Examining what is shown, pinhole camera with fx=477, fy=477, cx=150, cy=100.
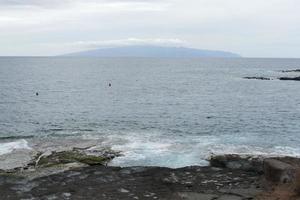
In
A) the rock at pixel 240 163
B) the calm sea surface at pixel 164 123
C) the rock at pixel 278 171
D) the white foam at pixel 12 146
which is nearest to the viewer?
the rock at pixel 278 171

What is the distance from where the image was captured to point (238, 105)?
71938mm

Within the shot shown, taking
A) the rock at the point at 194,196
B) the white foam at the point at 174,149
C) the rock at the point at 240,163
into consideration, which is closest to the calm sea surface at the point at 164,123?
the white foam at the point at 174,149

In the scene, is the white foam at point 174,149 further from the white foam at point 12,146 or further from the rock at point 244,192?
the rock at point 244,192

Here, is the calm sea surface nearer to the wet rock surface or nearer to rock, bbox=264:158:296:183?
the wet rock surface

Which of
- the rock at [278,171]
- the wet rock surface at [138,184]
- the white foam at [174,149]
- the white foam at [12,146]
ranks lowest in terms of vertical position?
the white foam at [12,146]

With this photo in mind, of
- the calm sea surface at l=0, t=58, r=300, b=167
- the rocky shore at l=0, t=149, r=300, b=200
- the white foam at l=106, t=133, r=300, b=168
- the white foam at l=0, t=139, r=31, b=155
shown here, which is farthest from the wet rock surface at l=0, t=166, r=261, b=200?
the white foam at l=0, t=139, r=31, b=155

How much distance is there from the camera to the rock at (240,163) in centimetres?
2220

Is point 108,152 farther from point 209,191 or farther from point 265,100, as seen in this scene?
point 265,100

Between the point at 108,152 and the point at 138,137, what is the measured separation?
9264mm

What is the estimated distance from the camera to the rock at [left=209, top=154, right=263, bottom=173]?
2220cm

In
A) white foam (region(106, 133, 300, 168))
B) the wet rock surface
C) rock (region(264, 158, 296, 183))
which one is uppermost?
rock (region(264, 158, 296, 183))

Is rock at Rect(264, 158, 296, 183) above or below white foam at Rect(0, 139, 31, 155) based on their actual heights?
above

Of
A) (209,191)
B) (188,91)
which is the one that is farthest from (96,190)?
(188,91)

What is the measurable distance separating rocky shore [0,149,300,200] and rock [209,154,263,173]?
6 centimetres
